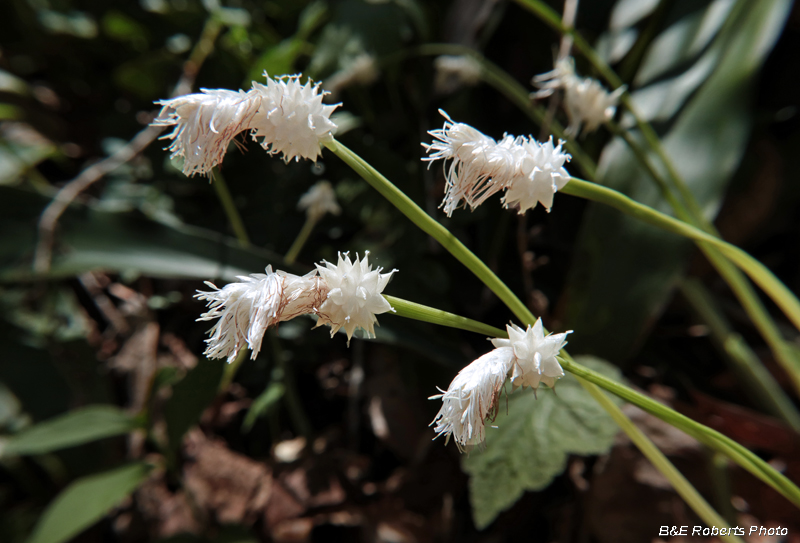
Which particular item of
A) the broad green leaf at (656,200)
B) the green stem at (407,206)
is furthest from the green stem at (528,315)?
the broad green leaf at (656,200)

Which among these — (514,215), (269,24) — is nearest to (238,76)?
(269,24)

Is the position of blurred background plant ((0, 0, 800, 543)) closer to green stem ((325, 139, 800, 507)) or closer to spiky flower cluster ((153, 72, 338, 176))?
green stem ((325, 139, 800, 507))

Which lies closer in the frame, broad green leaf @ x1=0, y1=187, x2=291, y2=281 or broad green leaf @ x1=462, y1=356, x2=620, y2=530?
broad green leaf @ x1=462, y1=356, x2=620, y2=530

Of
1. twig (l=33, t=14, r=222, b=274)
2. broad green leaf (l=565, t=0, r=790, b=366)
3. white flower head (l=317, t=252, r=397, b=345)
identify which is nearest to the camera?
white flower head (l=317, t=252, r=397, b=345)

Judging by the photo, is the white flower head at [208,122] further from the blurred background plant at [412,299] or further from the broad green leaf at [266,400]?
the broad green leaf at [266,400]

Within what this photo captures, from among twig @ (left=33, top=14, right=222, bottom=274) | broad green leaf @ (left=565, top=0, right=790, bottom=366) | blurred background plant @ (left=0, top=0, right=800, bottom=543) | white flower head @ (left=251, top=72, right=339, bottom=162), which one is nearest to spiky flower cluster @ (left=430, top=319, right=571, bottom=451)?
white flower head @ (left=251, top=72, right=339, bottom=162)

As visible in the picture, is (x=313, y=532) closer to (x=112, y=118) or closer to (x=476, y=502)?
(x=476, y=502)

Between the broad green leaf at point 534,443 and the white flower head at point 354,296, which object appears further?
the broad green leaf at point 534,443

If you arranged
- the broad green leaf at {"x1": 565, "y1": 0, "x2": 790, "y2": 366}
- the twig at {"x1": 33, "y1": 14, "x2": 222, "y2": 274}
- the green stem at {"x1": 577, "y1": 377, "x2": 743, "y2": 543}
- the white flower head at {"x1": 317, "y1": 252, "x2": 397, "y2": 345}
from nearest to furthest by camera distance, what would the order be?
the white flower head at {"x1": 317, "y1": 252, "x2": 397, "y2": 345} < the green stem at {"x1": 577, "y1": 377, "x2": 743, "y2": 543} < the broad green leaf at {"x1": 565, "y1": 0, "x2": 790, "y2": 366} < the twig at {"x1": 33, "y1": 14, "x2": 222, "y2": 274}
